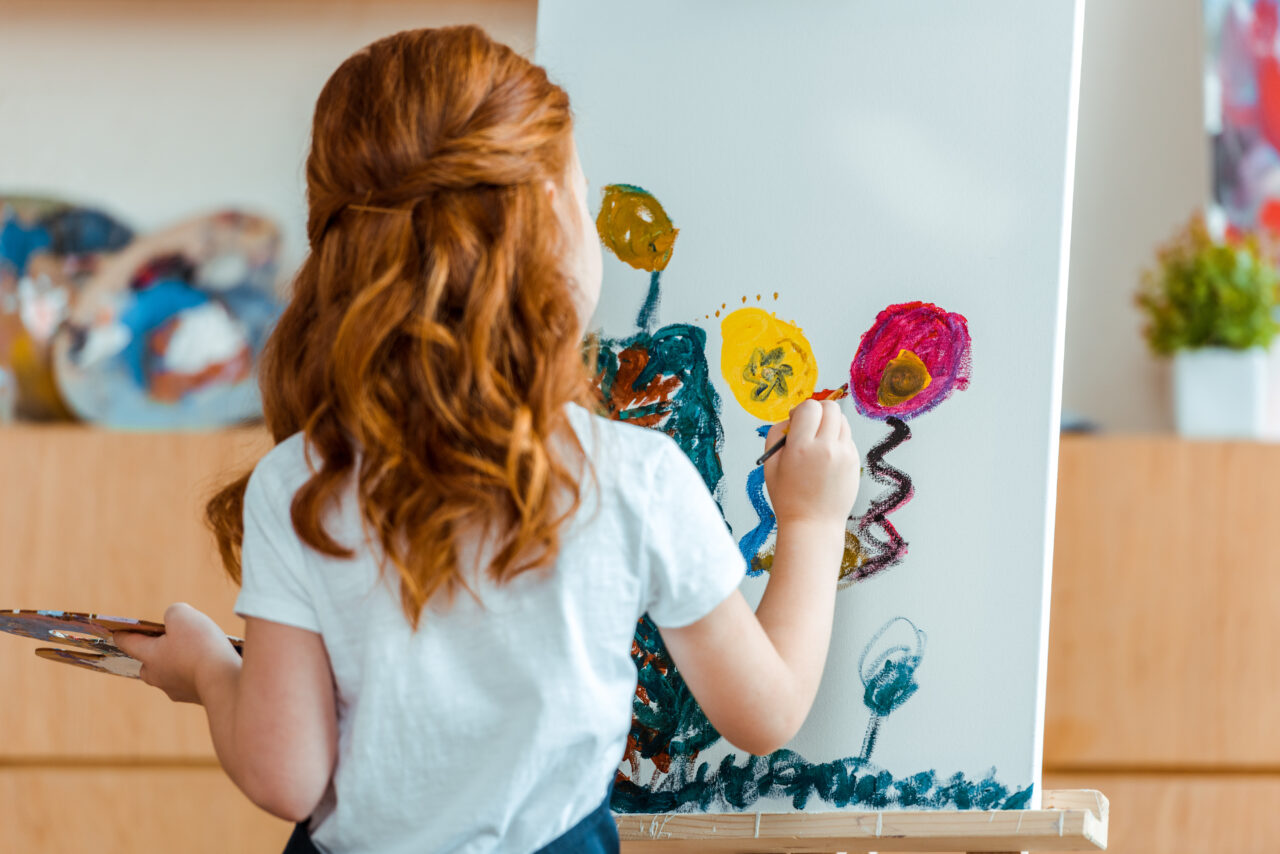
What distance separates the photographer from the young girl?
586 mm

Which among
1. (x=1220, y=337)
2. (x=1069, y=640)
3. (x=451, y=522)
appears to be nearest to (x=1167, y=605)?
(x=1069, y=640)

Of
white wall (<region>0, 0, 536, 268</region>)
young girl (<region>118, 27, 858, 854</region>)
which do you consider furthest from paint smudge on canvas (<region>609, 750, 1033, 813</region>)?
white wall (<region>0, 0, 536, 268</region>)

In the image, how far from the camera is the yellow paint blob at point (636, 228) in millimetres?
886

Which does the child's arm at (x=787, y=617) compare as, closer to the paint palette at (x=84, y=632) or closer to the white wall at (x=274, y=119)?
the paint palette at (x=84, y=632)

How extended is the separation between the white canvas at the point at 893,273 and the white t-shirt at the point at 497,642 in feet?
0.88

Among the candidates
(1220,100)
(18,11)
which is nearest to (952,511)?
(1220,100)

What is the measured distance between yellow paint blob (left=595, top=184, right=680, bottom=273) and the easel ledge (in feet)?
1.48

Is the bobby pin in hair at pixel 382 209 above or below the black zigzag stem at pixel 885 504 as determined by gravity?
above

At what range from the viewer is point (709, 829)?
0.84 m

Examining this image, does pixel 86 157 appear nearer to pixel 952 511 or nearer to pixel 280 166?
pixel 280 166

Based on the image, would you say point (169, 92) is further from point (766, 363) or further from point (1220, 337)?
point (1220, 337)

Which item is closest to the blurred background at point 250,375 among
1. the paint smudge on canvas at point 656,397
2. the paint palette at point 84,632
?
the paint palette at point 84,632

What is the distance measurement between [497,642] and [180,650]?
0.27 metres

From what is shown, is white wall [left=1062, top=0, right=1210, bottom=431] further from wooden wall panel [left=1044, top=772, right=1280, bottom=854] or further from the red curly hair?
the red curly hair
